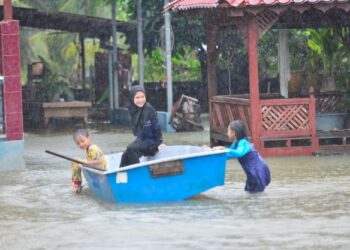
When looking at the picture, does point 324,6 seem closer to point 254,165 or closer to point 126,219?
point 254,165

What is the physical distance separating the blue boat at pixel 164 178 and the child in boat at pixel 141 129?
26.2 inches

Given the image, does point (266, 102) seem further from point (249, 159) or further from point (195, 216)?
point (195, 216)

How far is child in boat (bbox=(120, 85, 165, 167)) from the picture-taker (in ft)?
40.7

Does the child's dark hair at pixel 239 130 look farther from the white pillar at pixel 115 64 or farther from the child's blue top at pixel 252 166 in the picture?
the white pillar at pixel 115 64

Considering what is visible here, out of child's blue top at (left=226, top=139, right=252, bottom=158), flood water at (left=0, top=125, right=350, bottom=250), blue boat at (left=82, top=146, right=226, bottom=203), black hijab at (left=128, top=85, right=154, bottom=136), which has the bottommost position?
flood water at (left=0, top=125, right=350, bottom=250)

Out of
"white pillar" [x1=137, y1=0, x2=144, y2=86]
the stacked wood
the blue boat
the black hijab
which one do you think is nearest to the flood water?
the blue boat

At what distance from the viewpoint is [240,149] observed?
40.3 feet

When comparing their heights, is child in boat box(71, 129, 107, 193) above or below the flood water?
above

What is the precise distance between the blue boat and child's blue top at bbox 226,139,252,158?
44 centimetres

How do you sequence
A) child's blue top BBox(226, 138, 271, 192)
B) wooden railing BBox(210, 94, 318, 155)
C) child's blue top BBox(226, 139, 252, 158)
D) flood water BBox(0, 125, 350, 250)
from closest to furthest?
flood water BBox(0, 125, 350, 250) < child's blue top BBox(226, 139, 252, 158) < child's blue top BBox(226, 138, 271, 192) < wooden railing BBox(210, 94, 318, 155)

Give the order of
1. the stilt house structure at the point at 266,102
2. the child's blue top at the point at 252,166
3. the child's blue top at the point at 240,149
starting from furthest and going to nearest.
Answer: the stilt house structure at the point at 266,102, the child's blue top at the point at 252,166, the child's blue top at the point at 240,149

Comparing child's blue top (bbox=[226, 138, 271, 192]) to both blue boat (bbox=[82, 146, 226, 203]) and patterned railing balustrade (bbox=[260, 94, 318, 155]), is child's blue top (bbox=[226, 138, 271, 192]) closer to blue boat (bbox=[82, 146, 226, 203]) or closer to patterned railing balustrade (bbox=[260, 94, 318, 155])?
blue boat (bbox=[82, 146, 226, 203])

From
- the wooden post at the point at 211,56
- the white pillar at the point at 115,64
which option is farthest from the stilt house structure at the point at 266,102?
the white pillar at the point at 115,64

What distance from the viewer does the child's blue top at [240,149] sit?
12.1m
